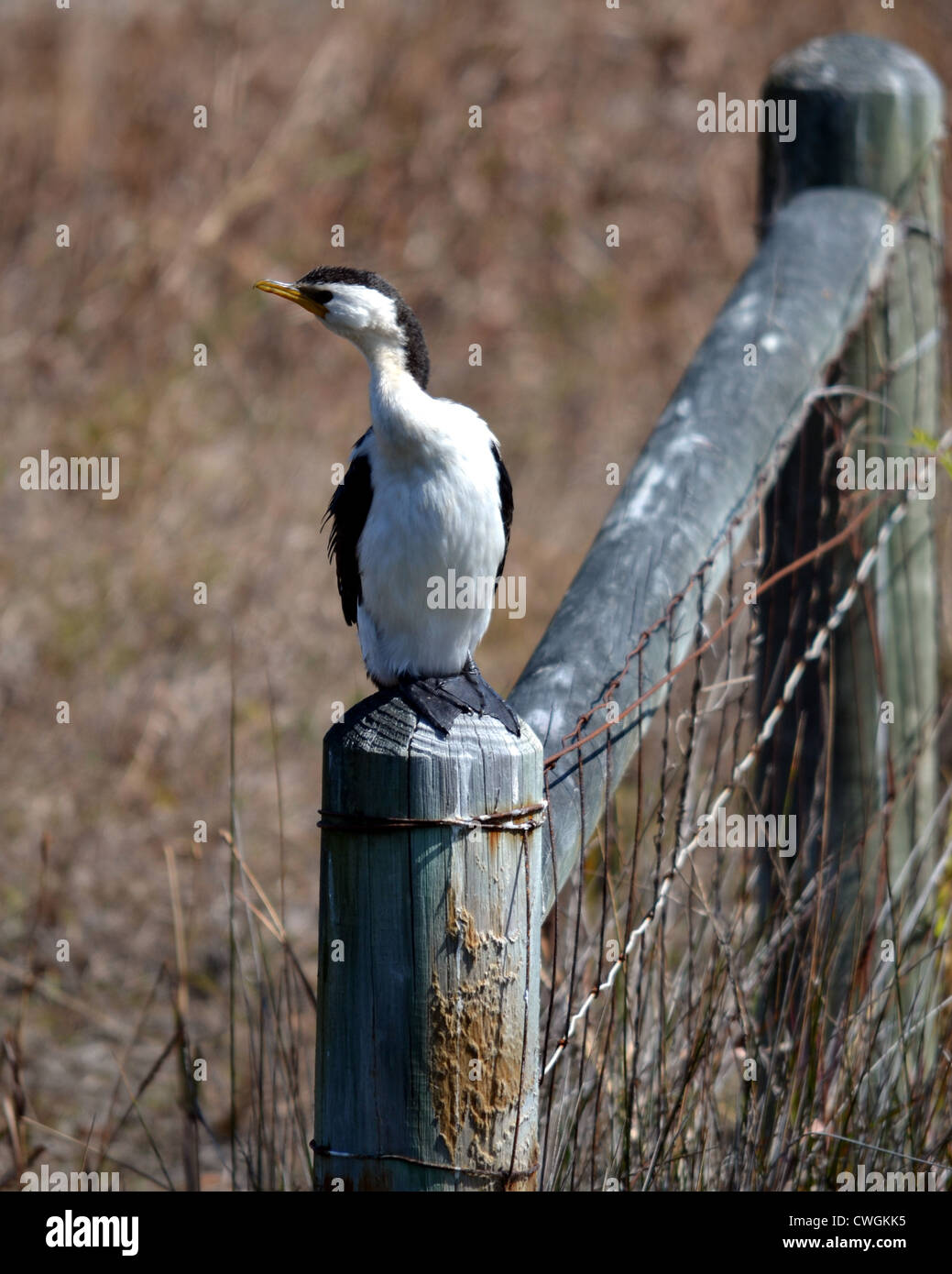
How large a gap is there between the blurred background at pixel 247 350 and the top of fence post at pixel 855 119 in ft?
6.01

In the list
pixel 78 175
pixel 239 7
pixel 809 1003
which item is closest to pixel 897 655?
pixel 809 1003

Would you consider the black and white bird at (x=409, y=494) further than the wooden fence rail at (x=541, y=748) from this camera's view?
Yes

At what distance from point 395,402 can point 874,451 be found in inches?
43.0

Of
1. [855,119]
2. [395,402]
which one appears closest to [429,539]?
[395,402]

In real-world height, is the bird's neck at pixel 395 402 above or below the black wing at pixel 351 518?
above

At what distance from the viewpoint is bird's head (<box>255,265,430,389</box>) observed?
1.76 metres

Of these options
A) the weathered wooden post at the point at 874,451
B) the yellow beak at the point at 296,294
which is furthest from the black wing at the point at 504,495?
the weathered wooden post at the point at 874,451

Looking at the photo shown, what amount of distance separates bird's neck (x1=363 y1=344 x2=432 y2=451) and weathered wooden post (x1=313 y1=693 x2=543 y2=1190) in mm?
635

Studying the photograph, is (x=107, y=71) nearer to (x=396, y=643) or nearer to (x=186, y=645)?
(x=186, y=645)

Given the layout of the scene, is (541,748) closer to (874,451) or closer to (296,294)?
(296,294)

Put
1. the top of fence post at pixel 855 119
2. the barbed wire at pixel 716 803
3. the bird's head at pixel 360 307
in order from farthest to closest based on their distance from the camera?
1. the top of fence post at pixel 855 119
2. the bird's head at pixel 360 307
3. the barbed wire at pixel 716 803

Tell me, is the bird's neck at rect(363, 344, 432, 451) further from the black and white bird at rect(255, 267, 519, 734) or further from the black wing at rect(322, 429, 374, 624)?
the black wing at rect(322, 429, 374, 624)

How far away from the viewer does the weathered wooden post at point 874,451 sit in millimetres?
2383

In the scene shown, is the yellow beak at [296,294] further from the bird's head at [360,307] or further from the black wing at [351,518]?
the black wing at [351,518]
